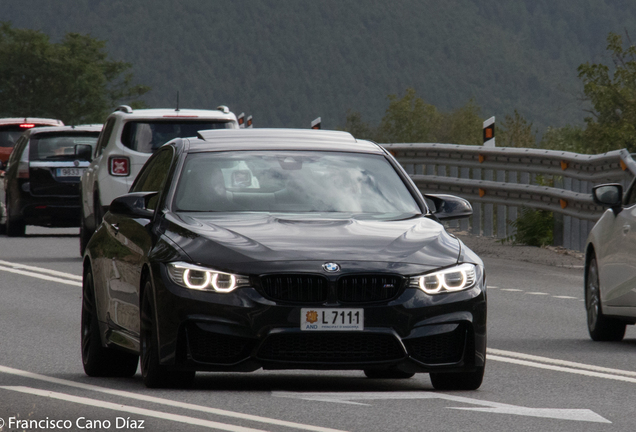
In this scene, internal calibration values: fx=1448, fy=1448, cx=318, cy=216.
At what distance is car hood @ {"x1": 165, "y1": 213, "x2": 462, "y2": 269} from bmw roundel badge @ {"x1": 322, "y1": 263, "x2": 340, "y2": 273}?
41 mm

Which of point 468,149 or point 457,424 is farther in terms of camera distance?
point 468,149

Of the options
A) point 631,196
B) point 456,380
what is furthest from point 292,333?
point 631,196

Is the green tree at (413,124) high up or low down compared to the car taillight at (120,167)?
down

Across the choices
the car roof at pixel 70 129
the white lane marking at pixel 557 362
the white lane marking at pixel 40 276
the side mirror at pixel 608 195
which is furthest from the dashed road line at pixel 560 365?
the car roof at pixel 70 129

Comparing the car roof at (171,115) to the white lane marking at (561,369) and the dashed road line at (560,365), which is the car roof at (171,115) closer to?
the dashed road line at (560,365)

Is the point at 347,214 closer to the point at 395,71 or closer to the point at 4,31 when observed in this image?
the point at 4,31

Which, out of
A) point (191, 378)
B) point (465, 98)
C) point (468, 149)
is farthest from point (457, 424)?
point (465, 98)

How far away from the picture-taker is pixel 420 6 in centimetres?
18938

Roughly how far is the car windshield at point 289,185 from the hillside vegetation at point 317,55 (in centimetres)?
16619

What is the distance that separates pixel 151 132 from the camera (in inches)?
655

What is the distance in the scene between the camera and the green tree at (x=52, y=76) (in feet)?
366

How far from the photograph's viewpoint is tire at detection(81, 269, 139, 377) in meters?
8.12

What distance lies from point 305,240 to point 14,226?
14933 millimetres

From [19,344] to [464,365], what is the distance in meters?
3.75
